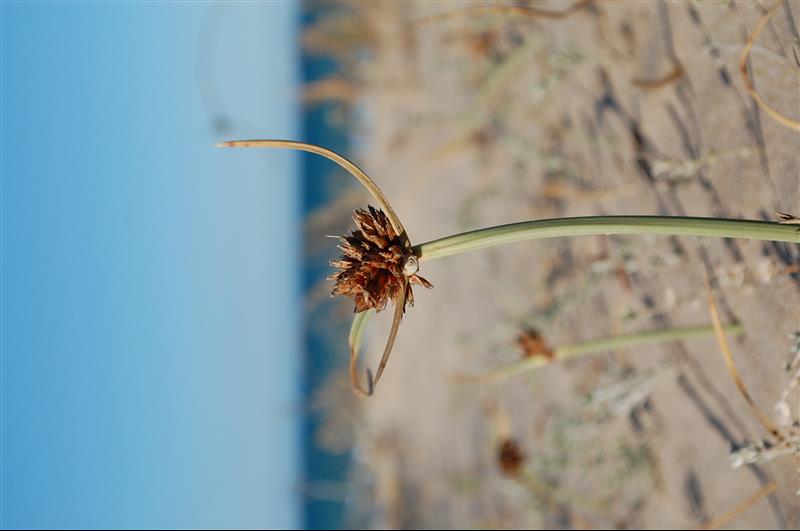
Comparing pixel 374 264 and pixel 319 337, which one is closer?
pixel 374 264

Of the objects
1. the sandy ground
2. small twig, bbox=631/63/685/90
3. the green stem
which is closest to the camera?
the green stem

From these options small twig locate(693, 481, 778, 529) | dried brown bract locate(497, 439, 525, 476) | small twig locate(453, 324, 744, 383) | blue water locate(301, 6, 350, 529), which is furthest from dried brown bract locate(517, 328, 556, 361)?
Result: blue water locate(301, 6, 350, 529)

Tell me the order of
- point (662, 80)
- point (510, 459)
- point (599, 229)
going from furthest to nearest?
1. point (510, 459)
2. point (662, 80)
3. point (599, 229)

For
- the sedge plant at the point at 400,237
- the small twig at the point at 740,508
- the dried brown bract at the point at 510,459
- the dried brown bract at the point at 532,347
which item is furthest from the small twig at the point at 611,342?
the dried brown bract at the point at 510,459

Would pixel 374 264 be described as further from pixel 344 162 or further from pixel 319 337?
pixel 319 337

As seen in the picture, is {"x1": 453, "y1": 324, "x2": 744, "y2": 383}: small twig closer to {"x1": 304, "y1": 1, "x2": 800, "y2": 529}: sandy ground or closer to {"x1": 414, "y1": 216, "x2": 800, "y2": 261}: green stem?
{"x1": 304, "y1": 1, "x2": 800, "y2": 529}: sandy ground

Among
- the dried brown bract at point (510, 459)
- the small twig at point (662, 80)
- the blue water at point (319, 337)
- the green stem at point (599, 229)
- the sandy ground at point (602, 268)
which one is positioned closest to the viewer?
the green stem at point (599, 229)

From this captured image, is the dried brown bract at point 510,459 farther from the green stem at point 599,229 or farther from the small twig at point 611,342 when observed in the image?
the green stem at point 599,229

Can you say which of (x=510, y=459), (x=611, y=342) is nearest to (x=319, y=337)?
(x=510, y=459)
